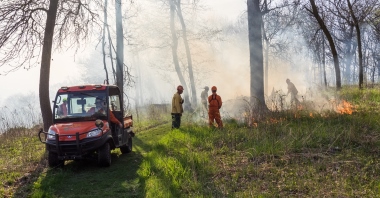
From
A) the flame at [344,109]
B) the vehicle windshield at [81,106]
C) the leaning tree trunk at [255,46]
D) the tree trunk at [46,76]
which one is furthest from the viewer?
the leaning tree trunk at [255,46]

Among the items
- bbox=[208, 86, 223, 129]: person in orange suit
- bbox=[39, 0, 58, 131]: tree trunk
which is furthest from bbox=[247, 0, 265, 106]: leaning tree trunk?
bbox=[39, 0, 58, 131]: tree trunk

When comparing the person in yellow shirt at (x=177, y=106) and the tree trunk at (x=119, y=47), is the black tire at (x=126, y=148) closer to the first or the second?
the person in yellow shirt at (x=177, y=106)

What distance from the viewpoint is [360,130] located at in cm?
775

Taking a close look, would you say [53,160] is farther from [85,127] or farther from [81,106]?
[81,106]

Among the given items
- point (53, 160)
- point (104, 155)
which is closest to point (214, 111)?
point (104, 155)

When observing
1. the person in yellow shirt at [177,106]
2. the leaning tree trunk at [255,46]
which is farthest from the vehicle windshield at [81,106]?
the leaning tree trunk at [255,46]

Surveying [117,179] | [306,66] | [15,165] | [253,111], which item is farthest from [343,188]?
[306,66]

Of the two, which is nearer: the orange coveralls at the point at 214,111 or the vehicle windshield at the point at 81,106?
the vehicle windshield at the point at 81,106

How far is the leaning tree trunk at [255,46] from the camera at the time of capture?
12385 mm

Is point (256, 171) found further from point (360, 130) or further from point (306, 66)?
point (306, 66)

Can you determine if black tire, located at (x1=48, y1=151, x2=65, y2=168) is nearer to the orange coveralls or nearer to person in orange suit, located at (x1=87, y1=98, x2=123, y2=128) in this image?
person in orange suit, located at (x1=87, y1=98, x2=123, y2=128)

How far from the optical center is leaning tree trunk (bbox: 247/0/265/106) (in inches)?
488

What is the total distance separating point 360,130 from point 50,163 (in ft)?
24.2

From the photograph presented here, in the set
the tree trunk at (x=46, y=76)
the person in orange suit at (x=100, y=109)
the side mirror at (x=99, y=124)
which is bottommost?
the side mirror at (x=99, y=124)
